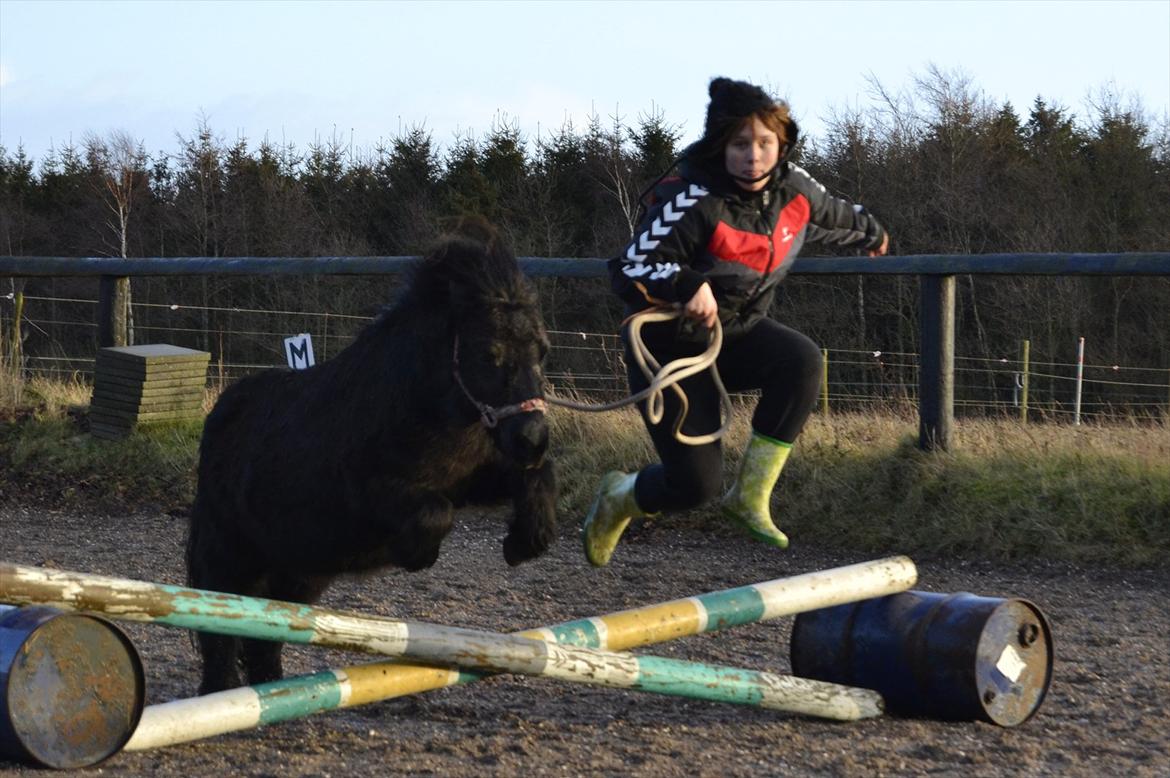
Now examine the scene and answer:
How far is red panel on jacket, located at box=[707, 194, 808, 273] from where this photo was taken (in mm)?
4621

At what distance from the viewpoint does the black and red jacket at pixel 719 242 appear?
4.55m

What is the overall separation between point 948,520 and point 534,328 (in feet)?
12.3

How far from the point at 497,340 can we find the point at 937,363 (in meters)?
4.19

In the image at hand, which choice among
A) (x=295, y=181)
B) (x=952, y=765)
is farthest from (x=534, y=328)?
(x=295, y=181)

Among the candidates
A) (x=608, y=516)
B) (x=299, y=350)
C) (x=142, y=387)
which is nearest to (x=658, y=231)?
(x=608, y=516)

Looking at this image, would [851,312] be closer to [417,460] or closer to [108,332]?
[108,332]

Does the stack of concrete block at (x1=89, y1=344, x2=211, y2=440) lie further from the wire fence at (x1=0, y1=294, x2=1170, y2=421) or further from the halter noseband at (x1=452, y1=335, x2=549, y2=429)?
the halter noseband at (x1=452, y1=335, x2=549, y2=429)

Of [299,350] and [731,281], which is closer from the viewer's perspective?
[731,281]

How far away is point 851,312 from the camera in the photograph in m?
21.2

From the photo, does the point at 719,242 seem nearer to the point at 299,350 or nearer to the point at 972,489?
the point at 972,489

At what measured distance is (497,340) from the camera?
14.6 feet

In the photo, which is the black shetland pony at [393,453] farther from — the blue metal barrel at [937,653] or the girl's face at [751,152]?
the blue metal barrel at [937,653]

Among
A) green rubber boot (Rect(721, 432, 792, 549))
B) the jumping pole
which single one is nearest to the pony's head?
the jumping pole

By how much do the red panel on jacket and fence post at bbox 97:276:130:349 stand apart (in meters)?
7.22
